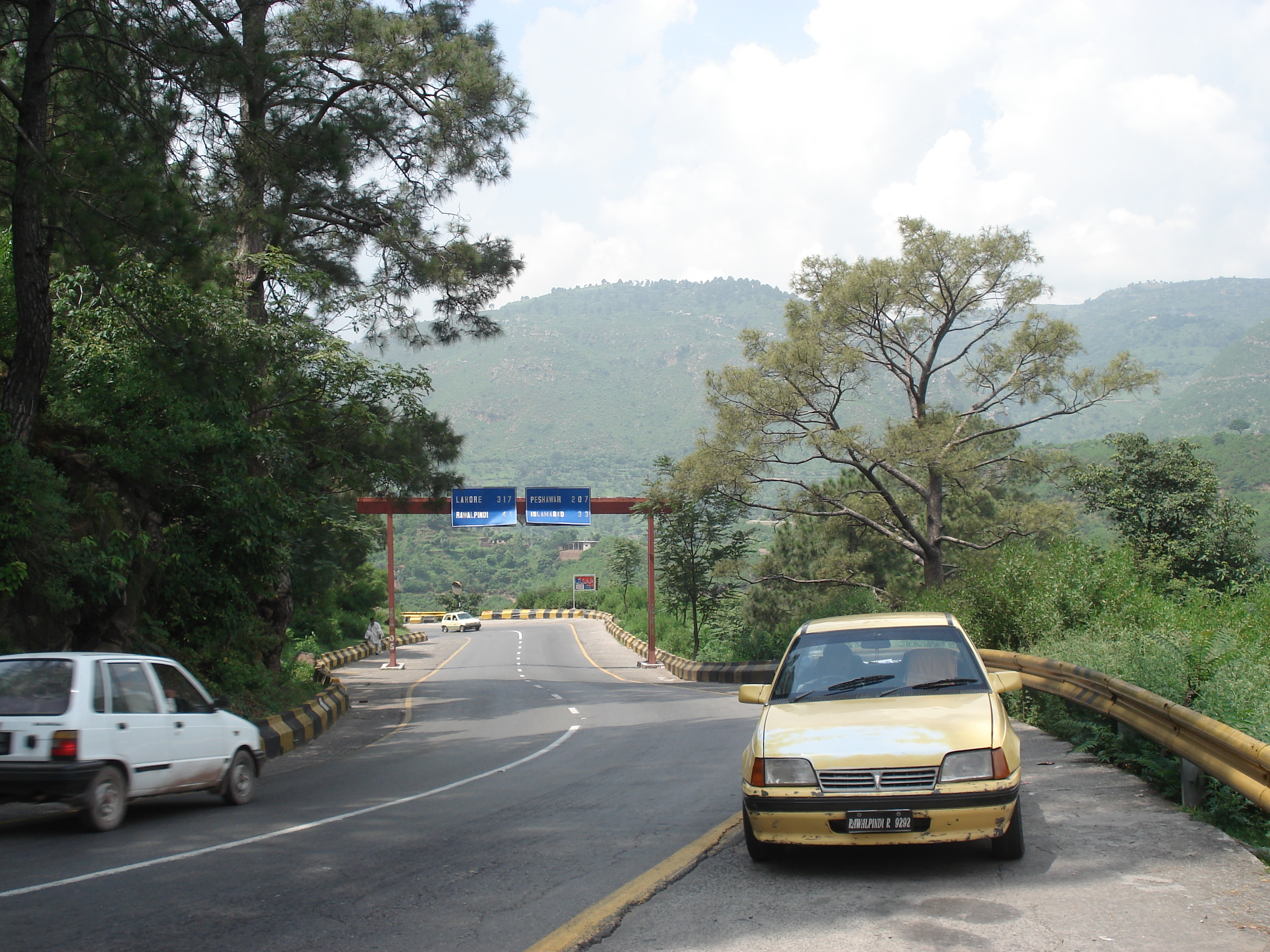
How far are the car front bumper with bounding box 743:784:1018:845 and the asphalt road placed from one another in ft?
3.65

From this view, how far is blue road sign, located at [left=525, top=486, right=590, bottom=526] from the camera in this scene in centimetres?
3766

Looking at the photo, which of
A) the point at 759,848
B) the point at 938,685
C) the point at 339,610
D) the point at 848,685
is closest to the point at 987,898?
the point at 759,848

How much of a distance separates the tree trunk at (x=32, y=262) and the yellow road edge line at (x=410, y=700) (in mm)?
6981

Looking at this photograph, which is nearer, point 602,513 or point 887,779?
point 887,779

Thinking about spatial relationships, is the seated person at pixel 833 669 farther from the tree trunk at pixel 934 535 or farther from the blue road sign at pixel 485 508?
the blue road sign at pixel 485 508

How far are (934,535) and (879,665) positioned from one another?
28.0 meters

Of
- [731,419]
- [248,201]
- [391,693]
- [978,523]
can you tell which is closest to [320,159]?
[248,201]

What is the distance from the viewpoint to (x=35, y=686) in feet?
26.2

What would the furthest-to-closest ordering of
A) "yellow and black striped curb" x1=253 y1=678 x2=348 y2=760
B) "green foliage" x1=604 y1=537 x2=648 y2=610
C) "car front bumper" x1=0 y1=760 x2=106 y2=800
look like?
1. "green foliage" x1=604 y1=537 x2=648 y2=610
2. "yellow and black striped curb" x1=253 y1=678 x2=348 y2=760
3. "car front bumper" x1=0 y1=760 x2=106 y2=800

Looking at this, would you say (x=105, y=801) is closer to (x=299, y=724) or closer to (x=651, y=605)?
(x=299, y=724)

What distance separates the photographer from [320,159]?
15.6 meters

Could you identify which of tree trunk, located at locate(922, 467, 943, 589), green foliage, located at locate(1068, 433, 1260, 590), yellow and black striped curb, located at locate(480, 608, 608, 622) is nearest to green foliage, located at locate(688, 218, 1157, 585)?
tree trunk, located at locate(922, 467, 943, 589)

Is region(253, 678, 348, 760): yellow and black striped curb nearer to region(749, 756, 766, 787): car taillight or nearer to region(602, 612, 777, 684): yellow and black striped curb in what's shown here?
region(749, 756, 766, 787): car taillight

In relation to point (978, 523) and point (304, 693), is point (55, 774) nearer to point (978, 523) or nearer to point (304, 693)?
point (304, 693)
